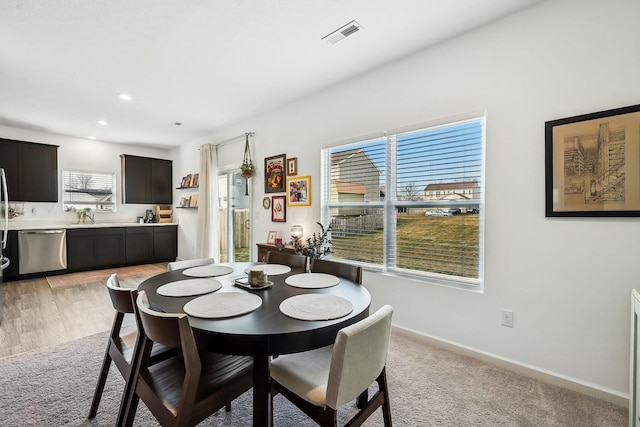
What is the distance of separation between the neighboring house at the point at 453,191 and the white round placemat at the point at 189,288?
1941 mm

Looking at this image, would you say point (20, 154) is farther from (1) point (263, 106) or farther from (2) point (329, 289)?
(2) point (329, 289)

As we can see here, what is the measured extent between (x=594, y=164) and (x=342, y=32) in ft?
6.56

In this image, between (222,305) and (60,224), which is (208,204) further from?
(222,305)

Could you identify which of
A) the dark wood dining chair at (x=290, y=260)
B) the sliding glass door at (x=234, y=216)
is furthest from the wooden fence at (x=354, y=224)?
the sliding glass door at (x=234, y=216)

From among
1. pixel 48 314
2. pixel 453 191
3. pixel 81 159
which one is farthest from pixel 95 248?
pixel 453 191

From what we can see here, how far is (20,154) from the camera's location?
4.89m

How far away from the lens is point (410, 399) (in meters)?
1.77

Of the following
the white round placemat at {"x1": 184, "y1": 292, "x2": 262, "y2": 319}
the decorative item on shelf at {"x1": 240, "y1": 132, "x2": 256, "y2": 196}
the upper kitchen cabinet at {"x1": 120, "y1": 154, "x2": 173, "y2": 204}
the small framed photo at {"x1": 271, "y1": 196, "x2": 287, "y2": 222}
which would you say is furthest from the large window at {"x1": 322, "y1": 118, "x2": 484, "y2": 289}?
the upper kitchen cabinet at {"x1": 120, "y1": 154, "x2": 173, "y2": 204}

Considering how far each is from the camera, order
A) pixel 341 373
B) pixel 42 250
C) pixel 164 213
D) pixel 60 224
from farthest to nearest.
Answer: pixel 164 213
pixel 60 224
pixel 42 250
pixel 341 373

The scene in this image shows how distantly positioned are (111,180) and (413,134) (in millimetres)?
6295

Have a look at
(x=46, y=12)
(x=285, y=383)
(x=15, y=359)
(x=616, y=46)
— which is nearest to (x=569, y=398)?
(x=285, y=383)

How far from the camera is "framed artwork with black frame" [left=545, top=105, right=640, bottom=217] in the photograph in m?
1.66

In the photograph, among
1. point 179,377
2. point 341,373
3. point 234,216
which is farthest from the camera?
point 234,216

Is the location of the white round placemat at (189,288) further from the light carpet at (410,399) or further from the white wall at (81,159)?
the white wall at (81,159)
